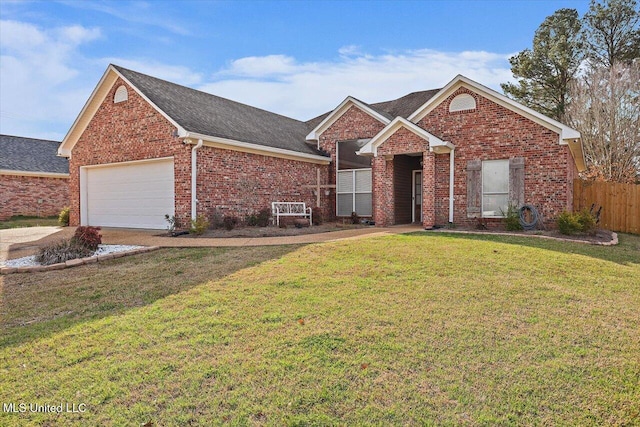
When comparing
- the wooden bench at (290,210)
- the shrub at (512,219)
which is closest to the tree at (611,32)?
the shrub at (512,219)

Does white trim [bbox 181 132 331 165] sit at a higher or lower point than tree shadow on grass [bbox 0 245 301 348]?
higher

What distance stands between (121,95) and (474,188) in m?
12.8

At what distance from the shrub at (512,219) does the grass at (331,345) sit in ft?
17.4

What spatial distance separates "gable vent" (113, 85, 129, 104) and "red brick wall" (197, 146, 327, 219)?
14.0 ft

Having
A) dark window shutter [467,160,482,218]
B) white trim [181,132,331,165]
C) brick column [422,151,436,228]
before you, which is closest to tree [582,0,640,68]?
dark window shutter [467,160,482,218]

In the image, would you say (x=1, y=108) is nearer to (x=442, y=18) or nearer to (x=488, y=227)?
(x=442, y=18)

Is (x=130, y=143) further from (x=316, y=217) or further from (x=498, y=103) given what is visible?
(x=498, y=103)

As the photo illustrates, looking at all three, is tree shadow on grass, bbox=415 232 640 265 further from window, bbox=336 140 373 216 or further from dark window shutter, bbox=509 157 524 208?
window, bbox=336 140 373 216

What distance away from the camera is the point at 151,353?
13.2 ft

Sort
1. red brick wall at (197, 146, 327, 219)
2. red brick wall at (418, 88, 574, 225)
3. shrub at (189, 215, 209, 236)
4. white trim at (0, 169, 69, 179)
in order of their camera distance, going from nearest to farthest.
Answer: shrub at (189, 215, 209, 236)
red brick wall at (418, 88, 574, 225)
red brick wall at (197, 146, 327, 219)
white trim at (0, 169, 69, 179)

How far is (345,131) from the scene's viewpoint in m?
17.7

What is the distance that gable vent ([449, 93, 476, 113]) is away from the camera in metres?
13.7

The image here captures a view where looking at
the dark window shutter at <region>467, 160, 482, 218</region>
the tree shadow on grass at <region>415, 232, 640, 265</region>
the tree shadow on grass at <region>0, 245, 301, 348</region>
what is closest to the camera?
the tree shadow on grass at <region>0, 245, 301, 348</region>

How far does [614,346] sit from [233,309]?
4140 mm
